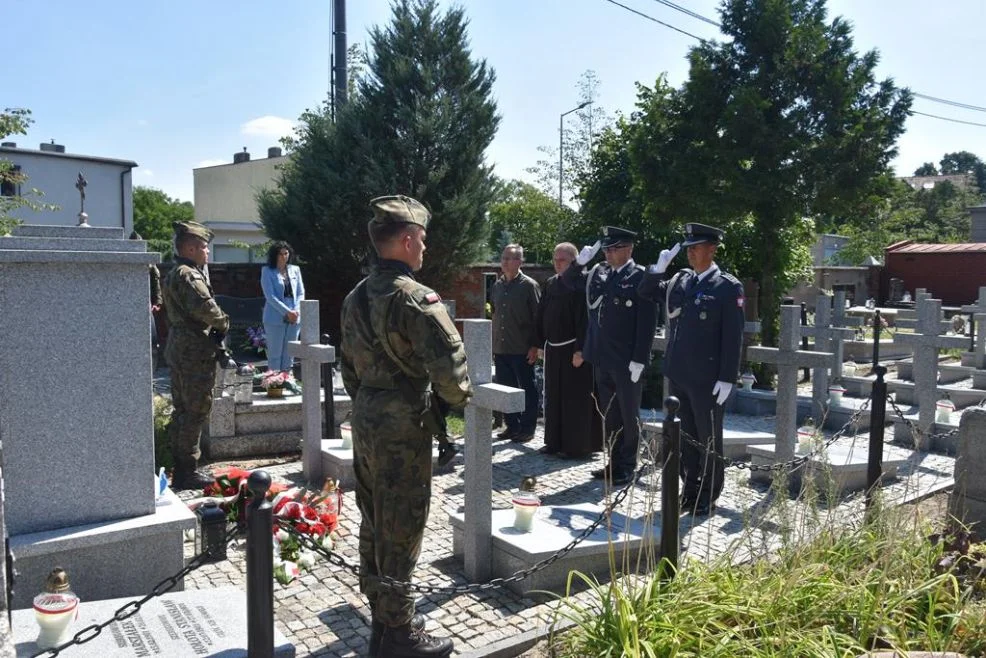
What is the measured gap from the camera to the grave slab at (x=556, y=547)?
439 cm

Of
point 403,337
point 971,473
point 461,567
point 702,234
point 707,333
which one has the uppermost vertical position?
point 702,234

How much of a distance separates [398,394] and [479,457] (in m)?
1.11

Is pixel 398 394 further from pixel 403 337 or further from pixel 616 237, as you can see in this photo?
pixel 616 237

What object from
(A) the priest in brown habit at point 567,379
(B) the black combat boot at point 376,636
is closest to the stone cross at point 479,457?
(B) the black combat boot at point 376,636

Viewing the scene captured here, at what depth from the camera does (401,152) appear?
13.4 meters

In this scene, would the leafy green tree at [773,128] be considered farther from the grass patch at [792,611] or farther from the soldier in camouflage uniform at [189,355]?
the grass patch at [792,611]

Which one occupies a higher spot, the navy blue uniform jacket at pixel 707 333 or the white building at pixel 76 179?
the white building at pixel 76 179

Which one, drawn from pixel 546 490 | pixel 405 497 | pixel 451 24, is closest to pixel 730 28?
pixel 451 24

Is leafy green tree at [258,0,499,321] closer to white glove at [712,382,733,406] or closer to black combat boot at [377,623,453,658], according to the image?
white glove at [712,382,733,406]

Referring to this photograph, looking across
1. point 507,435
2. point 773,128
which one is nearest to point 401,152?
point 773,128

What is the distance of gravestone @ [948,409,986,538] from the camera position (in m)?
4.95

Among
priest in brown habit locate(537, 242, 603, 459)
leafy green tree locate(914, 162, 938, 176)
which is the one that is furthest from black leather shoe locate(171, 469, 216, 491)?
leafy green tree locate(914, 162, 938, 176)

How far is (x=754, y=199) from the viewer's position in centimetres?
1093

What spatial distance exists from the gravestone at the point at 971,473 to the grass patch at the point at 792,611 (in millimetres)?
1212
